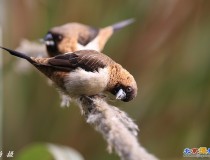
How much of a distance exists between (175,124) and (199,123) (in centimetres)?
11

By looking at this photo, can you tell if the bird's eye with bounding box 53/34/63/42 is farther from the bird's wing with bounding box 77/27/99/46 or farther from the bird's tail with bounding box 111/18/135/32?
the bird's tail with bounding box 111/18/135/32

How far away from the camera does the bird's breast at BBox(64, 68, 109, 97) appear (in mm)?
1366

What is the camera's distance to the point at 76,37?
2154 mm

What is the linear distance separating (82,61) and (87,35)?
2.74ft

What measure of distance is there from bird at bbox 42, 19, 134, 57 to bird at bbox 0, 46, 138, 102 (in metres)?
0.68

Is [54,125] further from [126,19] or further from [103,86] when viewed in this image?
[103,86]

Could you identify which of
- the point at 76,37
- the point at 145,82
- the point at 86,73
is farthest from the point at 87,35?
the point at 86,73

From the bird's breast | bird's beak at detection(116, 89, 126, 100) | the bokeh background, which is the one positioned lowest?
bird's beak at detection(116, 89, 126, 100)

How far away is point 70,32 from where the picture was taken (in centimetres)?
215

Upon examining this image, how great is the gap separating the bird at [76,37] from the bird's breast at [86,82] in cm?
70

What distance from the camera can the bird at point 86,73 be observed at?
1353 millimetres

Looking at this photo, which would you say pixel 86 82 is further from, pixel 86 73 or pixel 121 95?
pixel 121 95

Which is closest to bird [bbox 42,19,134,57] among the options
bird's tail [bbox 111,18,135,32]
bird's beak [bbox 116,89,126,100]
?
bird's tail [bbox 111,18,135,32]

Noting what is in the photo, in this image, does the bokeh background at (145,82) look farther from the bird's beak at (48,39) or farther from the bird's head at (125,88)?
the bird's head at (125,88)
